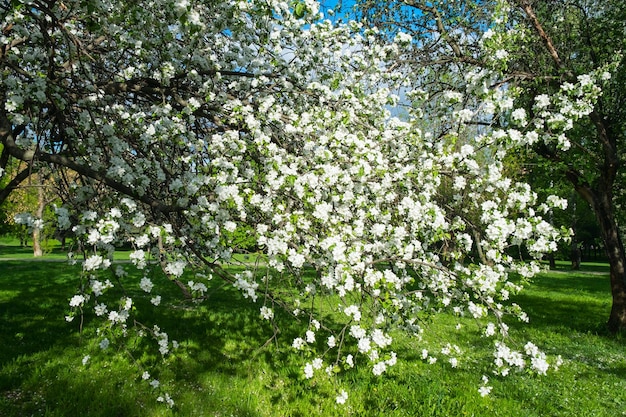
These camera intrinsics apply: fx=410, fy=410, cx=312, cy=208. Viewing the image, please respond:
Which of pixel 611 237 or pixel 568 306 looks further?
pixel 568 306

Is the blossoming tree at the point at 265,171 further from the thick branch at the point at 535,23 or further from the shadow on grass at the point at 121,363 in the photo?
the thick branch at the point at 535,23

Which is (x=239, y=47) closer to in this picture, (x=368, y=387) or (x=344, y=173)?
(x=344, y=173)

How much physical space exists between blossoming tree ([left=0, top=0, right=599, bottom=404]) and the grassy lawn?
1035 millimetres

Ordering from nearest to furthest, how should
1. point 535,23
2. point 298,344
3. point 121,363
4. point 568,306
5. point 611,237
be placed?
1. point 298,344
2. point 121,363
3. point 535,23
4. point 611,237
5. point 568,306

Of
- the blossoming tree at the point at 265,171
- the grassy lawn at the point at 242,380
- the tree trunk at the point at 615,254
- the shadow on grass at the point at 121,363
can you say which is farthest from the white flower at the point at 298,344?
the tree trunk at the point at 615,254

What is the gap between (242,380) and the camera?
5.92 meters

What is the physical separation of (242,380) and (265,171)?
11.5 feet

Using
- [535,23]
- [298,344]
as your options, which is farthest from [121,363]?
[535,23]

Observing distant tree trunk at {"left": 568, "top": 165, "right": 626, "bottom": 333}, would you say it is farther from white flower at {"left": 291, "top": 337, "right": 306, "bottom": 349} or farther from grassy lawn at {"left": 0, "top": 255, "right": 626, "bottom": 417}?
white flower at {"left": 291, "top": 337, "right": 306, "bottom": 349}

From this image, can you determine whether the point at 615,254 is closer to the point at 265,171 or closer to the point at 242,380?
the point at 242,380

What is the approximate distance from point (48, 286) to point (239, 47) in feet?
35.1

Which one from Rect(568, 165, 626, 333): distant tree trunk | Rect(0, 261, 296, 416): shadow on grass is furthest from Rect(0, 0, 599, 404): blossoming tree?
Rect(568, 165, 626, 333): distant tree trunk

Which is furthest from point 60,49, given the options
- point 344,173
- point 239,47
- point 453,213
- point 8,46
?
point 453,213

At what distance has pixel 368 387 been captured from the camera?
5941mm
